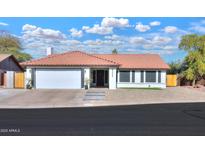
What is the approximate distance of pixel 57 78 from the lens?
39062mm

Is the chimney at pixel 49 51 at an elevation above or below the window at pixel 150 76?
above

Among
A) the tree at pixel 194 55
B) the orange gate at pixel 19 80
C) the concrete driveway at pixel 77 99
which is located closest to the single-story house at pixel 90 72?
the orange gate at pixel 19 80

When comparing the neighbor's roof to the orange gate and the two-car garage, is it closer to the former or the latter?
the two-car garage

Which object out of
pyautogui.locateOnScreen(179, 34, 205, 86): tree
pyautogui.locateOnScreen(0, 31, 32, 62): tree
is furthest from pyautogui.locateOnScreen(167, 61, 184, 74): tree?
pyautogui.locateOnScreen(0, 31, 32, 62): tree

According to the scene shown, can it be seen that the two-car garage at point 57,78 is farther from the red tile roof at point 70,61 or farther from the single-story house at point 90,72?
the red tile roof at point 70,61

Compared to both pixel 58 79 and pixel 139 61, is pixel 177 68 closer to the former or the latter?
Result: pixel 139 61

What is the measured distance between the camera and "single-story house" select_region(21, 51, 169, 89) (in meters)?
38.9

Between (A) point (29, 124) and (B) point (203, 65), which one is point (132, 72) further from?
(A) point (29, 124)

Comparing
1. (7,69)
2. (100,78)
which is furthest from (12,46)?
(100,78)

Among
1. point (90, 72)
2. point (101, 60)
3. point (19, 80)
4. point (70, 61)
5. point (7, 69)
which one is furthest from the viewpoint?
point (7, 69)

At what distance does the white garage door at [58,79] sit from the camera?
3875 cm

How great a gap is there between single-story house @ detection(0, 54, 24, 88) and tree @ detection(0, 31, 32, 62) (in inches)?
335

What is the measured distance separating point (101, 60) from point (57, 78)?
5.26m

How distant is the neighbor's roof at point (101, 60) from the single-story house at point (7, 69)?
98.9 inches
